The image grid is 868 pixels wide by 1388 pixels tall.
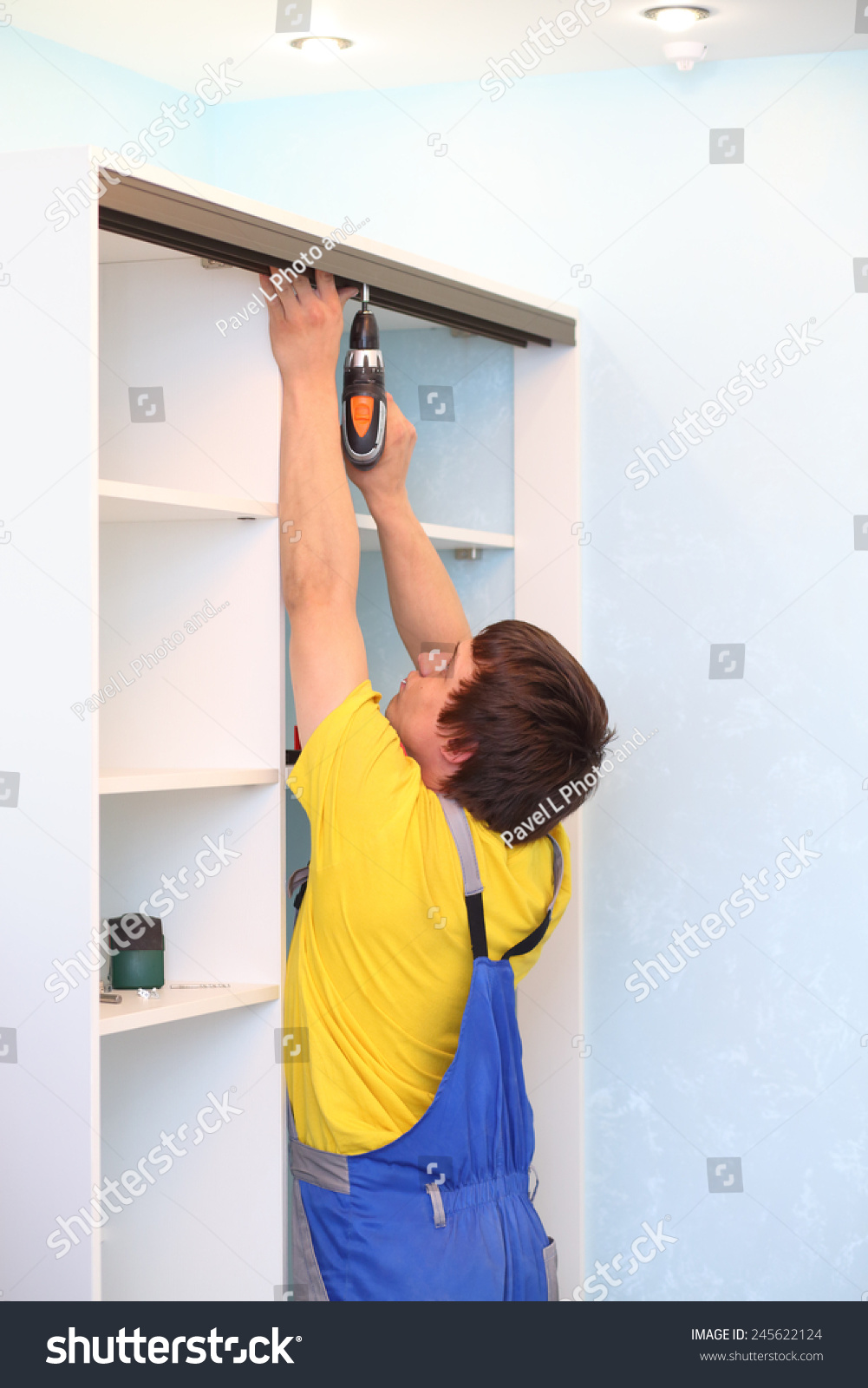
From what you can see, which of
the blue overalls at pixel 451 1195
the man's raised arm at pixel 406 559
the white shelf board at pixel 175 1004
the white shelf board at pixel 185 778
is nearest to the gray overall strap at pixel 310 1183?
the blue overalls at pixel 451 1195

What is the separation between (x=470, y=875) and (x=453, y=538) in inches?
29.7

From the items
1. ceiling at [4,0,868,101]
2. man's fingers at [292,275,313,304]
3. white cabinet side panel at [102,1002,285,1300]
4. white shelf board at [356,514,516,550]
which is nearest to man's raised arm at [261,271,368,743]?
man's fingers at [292,275,313,304]

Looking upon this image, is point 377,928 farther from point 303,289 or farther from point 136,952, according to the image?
point 303,289

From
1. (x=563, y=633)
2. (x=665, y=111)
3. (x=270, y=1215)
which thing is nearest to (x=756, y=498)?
(x=563, y=633)

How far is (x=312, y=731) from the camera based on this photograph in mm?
1832

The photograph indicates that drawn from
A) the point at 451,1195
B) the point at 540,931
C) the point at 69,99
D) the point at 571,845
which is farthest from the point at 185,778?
the point at 69,99

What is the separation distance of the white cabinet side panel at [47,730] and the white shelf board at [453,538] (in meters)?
0.66

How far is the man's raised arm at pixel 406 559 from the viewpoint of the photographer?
210 centimetres

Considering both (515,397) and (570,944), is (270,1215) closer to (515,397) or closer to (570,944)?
(570,944)

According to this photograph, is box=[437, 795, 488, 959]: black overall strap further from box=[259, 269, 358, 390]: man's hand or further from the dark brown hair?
box=[259, 269, 358, 390]: man's hand

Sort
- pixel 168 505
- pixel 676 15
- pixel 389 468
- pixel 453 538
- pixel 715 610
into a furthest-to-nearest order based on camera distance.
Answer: pixel 715 610, pixel 453 538, pixel 676 15, pixel 389 468, pixel 168 505

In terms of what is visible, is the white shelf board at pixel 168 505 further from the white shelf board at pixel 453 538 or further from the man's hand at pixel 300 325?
the white shelf board at pixel 453 538

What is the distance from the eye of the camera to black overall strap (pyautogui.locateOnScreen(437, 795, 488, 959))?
181 centimetres

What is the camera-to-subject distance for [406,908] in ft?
5.97
